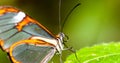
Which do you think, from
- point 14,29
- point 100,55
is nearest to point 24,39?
point 14,29

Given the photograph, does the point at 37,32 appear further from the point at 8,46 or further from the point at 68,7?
the point at 68,7

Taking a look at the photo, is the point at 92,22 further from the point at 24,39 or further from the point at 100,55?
the point at 24,39

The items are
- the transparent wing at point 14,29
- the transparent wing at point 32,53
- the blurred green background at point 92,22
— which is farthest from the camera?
the blurred green background at point 92,22

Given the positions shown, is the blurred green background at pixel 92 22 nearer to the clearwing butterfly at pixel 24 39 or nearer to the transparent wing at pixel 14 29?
the clearwing butterfly at pixel 24 39

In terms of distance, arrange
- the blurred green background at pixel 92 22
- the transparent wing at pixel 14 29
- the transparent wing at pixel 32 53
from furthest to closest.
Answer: the blurred green background at pixel 92 22, the transparent wing at pixel 32 53, the transparent wing at pixel 14 29

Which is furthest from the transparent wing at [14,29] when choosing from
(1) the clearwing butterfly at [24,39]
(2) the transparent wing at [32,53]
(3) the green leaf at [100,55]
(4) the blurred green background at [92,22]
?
(4) the blurred green background at [92,22]

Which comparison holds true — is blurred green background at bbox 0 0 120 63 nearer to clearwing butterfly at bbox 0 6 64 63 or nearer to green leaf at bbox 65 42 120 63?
green leaf at bbox 65 42 120 63
